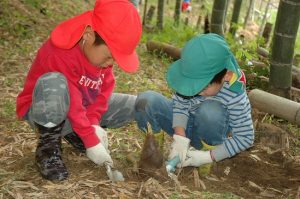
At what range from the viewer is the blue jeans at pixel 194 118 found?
270 cm

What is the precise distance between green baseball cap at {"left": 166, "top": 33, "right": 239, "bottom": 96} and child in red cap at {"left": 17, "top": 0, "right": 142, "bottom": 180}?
31 centimetres

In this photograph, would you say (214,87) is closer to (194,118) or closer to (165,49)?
(194,118)

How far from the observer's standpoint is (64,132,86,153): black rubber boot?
2848 millimetres

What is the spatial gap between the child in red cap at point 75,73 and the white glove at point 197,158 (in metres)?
0.53

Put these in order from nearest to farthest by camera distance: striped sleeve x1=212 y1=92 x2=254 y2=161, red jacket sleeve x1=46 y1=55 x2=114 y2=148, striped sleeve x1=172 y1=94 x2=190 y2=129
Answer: red jacket sleeve x1=46 y1=55 x2=114 y2=148 → striped sleeve x1=212 y1=92 x2=254 y2=161 → striped sleeve x1=172 y1=94 x2=190 y2=129

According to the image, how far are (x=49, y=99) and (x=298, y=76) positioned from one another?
10.0 ft

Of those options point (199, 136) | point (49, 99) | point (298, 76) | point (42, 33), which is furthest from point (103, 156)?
point (42, 33)

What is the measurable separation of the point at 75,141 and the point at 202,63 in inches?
41.3

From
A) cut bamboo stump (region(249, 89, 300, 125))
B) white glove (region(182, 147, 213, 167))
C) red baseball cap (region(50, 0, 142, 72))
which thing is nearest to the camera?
red baseball cap (region(50, 0, 142, 72))

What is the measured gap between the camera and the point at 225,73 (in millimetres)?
2541

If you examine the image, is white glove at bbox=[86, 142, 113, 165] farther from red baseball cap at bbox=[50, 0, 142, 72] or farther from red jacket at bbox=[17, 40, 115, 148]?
red baseball cap at bbox=[50, 0, 142, 72]

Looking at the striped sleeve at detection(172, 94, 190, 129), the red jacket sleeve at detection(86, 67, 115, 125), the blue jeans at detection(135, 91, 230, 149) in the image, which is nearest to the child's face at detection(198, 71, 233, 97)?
the blue jeans at detection(135, 91, 230, 149)

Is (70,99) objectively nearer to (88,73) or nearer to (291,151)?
(88,73)

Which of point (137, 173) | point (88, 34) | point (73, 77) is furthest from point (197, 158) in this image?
point (88, 34)
